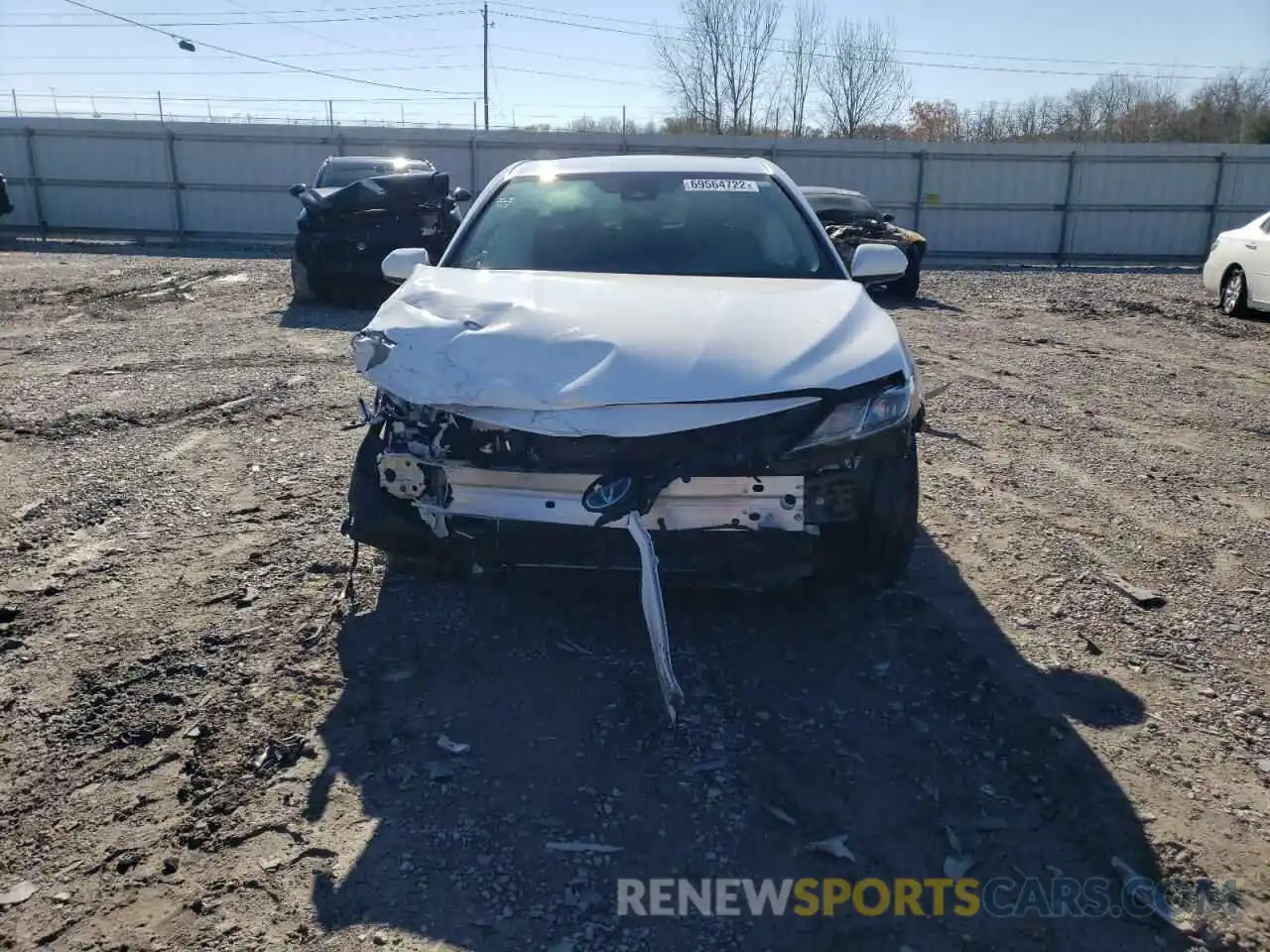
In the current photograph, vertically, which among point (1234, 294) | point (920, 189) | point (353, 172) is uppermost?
point (353, 172)

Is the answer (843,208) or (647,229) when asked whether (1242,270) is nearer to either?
(843,208)

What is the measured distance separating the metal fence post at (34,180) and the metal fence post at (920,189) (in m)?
18.6

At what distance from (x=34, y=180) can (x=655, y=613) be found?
24.2 metres

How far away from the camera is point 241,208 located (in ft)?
72.7

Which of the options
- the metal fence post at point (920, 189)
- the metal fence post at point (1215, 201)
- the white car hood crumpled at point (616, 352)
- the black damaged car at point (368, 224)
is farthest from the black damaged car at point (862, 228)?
the metal fence post at point (1215, 201)

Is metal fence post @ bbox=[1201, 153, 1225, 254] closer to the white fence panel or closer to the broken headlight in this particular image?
the white fence panel

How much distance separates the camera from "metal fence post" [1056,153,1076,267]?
72.0 feet

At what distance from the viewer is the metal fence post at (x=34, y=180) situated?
72.3 feet

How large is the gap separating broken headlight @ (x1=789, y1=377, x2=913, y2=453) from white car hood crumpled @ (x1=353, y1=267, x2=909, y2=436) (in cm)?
→ 8

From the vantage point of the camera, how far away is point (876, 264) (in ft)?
15.3

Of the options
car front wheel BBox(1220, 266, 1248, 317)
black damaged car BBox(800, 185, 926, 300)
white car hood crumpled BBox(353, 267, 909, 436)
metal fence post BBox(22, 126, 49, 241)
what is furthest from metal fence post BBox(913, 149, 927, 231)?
white car hood crumpled BBox(353, 267, 909, 436)

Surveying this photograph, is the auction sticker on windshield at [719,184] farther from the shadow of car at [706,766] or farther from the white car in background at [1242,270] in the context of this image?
the white car in background at [1242,270]

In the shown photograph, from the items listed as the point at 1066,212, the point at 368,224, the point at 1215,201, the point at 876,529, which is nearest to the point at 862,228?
the point at 368,224

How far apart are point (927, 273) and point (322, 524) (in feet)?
52.7
